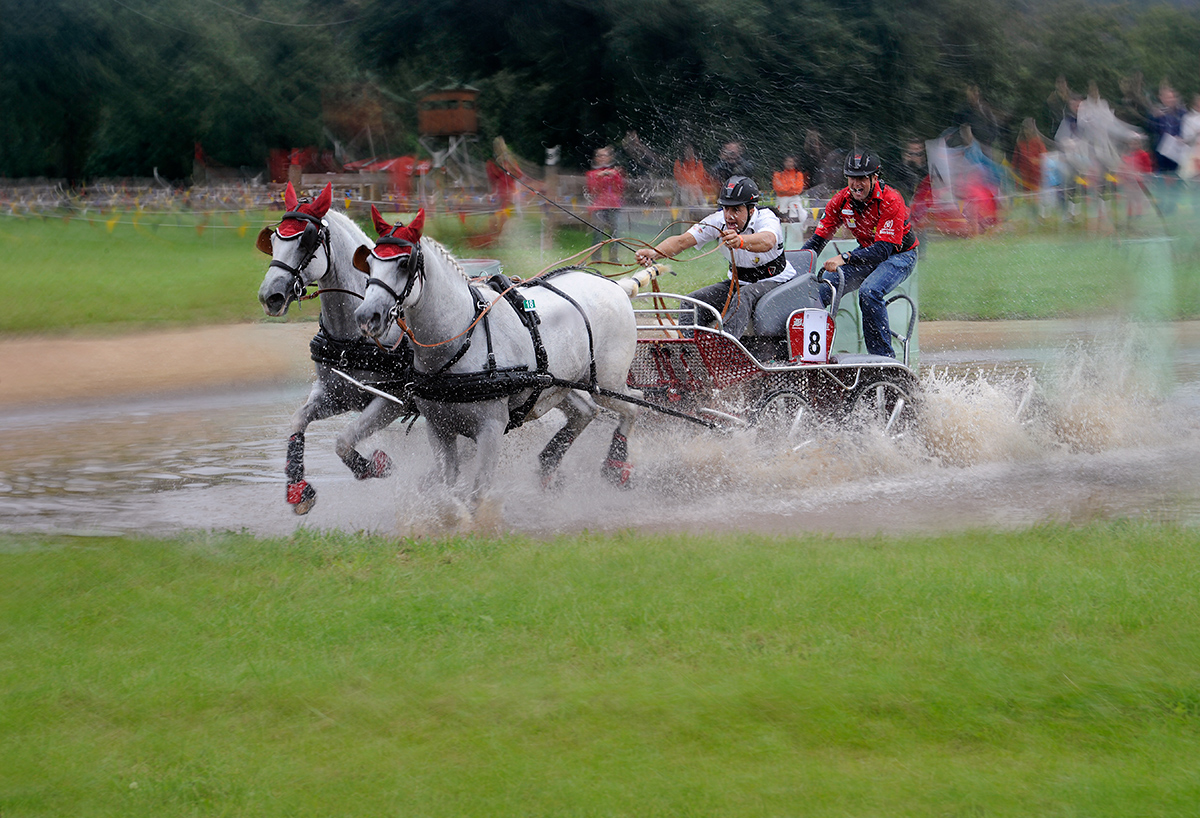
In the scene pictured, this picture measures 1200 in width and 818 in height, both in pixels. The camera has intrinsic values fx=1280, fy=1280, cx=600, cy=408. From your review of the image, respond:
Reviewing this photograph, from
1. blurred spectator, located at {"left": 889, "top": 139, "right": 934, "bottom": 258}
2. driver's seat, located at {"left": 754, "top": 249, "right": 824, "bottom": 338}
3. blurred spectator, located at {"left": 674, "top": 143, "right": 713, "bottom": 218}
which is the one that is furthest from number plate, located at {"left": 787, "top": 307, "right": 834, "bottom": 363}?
blurred spectator, located at {"left": 889, "top": 139, "right": 934, "bottom": 258}

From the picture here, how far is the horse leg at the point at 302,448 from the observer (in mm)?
6875

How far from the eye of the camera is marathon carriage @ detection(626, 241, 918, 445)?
26.3 ft

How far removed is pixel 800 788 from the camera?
3523 mm

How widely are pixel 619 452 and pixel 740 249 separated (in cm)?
156

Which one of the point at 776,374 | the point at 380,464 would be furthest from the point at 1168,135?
the point at 380,464

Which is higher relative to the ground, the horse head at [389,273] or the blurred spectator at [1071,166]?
the blurred spectator at [1071,166]

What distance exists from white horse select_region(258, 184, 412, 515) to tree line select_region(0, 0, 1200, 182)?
18007mm

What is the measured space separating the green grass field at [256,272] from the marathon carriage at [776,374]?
19.9 feet

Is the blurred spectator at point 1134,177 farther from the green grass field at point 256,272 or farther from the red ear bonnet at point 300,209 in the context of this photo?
the red ear bonnet at point 300,209

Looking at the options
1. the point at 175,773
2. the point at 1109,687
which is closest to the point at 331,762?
the point at 175,773

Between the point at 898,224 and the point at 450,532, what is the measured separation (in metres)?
3.77

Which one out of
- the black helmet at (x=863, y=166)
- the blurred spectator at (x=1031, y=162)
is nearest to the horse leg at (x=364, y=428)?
the black helmet at (x=863, y=166)

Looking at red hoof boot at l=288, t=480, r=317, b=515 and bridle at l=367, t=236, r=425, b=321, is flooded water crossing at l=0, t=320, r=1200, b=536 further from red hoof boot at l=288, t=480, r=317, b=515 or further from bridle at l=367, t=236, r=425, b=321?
bridle at l=367, t=236, r=425, b=321

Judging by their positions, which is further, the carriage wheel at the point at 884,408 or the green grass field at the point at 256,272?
the green grass field at the point at 256,272
